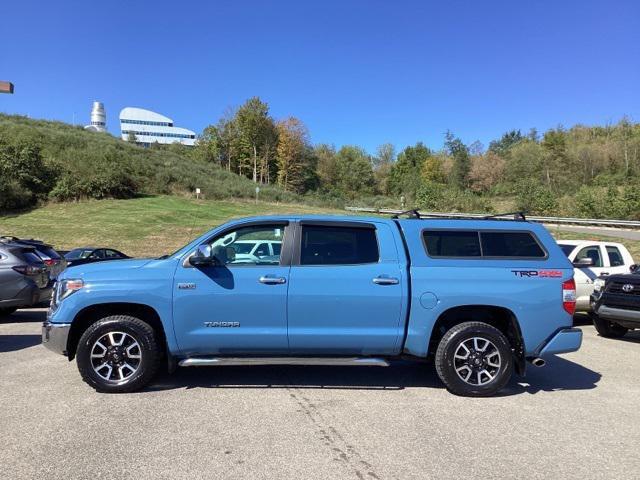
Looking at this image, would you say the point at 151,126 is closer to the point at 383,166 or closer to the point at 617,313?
the point at 383,166

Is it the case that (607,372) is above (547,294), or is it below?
below

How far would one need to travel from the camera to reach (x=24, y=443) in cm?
407

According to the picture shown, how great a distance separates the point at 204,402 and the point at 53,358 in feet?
9.91

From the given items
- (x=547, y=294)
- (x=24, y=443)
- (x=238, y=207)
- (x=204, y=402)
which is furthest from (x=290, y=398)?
(x=238, y=207)

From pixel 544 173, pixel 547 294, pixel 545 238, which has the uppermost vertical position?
pixel 544 173

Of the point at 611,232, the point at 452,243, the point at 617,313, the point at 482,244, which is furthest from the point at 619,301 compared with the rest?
the point at 611,232

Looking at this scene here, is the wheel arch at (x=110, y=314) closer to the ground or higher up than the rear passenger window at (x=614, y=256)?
closer to the ground

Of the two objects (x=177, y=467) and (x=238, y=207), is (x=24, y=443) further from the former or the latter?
(x=238, y=207)

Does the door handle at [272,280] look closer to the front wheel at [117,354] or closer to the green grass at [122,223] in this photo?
the front wheel at [117,354]

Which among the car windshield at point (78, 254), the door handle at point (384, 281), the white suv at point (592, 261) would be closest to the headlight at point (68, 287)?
the door handle at point (384, 281)

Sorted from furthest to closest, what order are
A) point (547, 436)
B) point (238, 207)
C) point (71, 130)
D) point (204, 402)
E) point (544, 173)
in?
point (544, 173) < point (71, 130) < point (238, 207) < point (204, 402) < point (547, 436)

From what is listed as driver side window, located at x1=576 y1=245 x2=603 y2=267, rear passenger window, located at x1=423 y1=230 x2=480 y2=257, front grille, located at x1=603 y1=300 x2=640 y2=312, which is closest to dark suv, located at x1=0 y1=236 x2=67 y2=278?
rear passenger window, located at x1=423 y1=230 x2=480 y2=257

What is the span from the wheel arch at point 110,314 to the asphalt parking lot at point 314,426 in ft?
1.71

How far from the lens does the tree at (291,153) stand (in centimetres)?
7769
